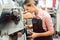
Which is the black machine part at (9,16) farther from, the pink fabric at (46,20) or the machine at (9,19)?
the pink fabric at (46,20)

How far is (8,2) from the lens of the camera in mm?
857

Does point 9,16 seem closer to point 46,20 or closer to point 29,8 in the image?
point 29,8

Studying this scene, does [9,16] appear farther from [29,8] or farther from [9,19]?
[29,8]

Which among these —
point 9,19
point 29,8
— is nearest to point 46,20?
point 29,8

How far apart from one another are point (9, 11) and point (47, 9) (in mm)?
333

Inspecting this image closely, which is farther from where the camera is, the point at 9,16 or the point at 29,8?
the point at 29,8

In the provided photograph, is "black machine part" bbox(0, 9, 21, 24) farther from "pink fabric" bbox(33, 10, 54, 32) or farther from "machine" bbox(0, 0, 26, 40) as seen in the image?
"pink fabric" bbox(33, 10, 54, 32)

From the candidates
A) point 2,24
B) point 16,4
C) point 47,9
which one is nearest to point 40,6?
point 47,9

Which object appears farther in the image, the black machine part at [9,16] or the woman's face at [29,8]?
the woman's face at [29,8]

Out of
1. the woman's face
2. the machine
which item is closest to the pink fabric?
the woman's face

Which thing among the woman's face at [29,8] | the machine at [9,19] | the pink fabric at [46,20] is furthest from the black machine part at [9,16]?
the pink fabric at [46,20]

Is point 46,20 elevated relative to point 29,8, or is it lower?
lower

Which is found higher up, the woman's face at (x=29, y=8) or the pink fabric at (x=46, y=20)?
the woman's face at (x=29, y=8)

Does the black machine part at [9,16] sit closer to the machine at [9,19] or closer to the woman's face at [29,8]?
the machine at [9,19]
